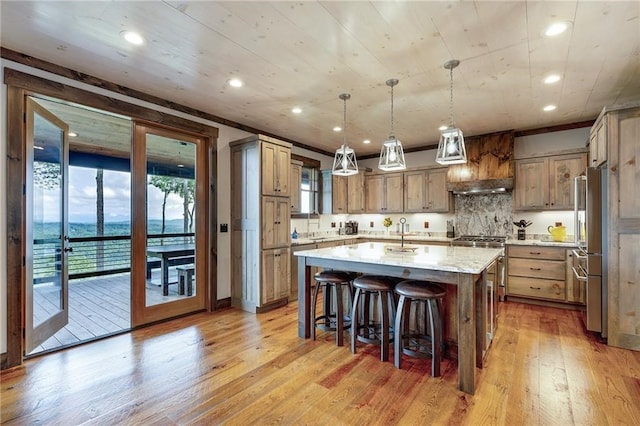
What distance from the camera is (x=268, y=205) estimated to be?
14.1 feet

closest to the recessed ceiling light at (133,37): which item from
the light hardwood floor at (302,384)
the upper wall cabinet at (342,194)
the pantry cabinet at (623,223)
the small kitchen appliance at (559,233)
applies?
the light hardwood floor at (302,384)

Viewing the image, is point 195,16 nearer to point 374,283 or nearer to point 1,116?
point 1,116

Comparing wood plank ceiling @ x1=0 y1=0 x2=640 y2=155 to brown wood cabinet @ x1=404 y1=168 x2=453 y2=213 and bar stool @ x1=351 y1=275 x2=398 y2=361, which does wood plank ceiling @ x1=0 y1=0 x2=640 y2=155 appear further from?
bar stool @ x1=351 y1=275 x2=398 y2=361

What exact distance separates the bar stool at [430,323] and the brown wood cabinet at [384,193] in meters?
3.51

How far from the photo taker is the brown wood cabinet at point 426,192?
5629mm

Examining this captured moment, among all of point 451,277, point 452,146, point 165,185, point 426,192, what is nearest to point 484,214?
point 426,192

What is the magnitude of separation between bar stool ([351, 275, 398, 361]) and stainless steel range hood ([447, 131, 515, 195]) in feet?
9.65

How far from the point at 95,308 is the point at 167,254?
1.46 meters

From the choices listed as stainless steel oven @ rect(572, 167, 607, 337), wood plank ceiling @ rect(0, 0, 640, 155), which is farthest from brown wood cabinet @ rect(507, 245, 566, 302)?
wood plank ceiling @ rect(0, 0, 640, 155)

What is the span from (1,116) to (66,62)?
687 mm

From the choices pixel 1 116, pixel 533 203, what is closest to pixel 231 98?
pixel 1 116

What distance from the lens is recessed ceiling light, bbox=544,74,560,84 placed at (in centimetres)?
303

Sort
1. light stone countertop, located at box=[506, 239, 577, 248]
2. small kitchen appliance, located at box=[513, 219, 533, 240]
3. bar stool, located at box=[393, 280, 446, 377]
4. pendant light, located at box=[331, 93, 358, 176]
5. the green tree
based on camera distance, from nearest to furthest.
Answer: bar stool, located at box=[393, 280, 446, 377]
pendant light, located at box=[331, 93, 358, 176]
the green tree
light stone countertop, located at box=[506, 239, 577, 248]
small kitchen appliance, located at box=[513, 219, 533, 240]

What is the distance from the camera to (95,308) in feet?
14.1
